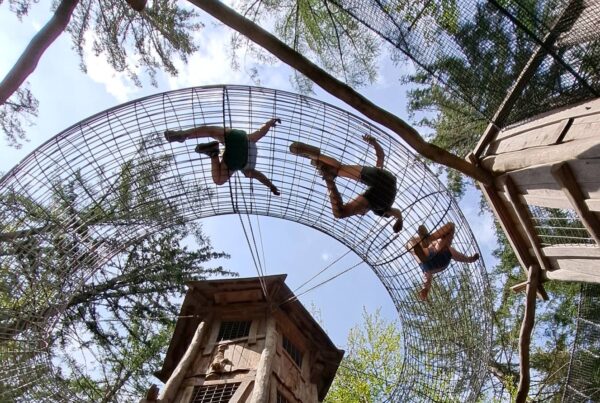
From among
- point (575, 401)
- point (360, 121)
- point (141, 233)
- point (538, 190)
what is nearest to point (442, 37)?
point (360, 121)

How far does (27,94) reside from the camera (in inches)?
268

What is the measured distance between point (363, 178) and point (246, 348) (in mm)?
2942

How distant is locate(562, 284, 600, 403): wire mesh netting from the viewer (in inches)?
223

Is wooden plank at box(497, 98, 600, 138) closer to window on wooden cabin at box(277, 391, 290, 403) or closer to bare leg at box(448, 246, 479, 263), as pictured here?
bare leg at box(448, 246, 479, 263)

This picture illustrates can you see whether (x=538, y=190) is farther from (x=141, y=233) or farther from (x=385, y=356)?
(x=385, y=356)

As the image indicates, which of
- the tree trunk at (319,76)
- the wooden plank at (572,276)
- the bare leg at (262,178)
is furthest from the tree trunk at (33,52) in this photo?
the wooden plank at (572,276)

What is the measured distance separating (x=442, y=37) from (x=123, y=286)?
7344mm

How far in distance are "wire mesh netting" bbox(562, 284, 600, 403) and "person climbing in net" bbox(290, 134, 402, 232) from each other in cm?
284

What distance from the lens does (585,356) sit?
→ 5738mm

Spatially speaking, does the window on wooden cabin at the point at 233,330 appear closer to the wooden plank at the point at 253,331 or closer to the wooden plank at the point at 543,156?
the wooden plank at the point at 253,331

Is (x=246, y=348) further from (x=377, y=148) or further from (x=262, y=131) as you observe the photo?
(x=377, y=148)

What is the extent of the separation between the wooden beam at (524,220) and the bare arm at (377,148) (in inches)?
42.4

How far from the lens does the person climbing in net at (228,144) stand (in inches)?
168

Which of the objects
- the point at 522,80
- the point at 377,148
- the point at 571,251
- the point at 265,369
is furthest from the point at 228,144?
the point at 571,251
